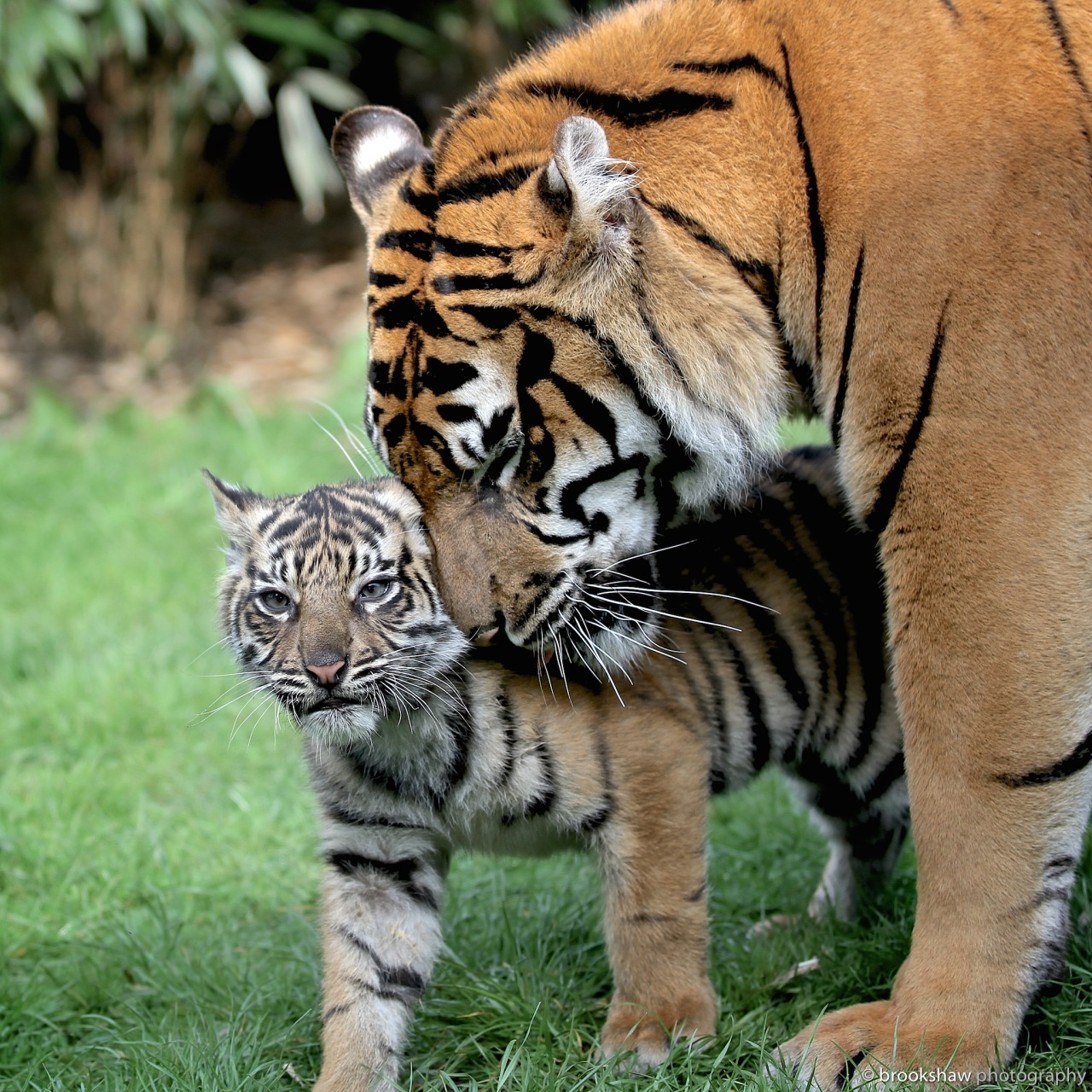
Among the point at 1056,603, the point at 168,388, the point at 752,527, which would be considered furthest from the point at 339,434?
the point at 1056,603

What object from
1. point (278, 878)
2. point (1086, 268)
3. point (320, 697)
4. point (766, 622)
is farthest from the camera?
point (278, 878)

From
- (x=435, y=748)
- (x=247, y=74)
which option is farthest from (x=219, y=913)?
(x=247, y=74)

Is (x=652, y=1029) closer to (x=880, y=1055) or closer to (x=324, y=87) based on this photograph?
(x=880, y=1055)

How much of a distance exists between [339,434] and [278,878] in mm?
3280

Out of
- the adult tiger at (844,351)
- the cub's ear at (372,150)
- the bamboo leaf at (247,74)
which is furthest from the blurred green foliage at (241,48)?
the adult tiger at (844,351)

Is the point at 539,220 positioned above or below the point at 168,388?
above

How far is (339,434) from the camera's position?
21.6ft

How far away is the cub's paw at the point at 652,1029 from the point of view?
102 inches

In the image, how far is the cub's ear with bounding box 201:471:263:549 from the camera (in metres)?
2.76

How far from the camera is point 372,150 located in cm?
300

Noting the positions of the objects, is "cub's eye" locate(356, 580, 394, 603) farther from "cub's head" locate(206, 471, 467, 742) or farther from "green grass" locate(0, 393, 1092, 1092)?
"green grass" locate(0, 393, 1092, 1092)

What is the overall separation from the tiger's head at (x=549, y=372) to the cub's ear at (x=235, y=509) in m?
0.30

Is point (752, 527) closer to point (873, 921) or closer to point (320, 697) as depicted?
point (873, 921)

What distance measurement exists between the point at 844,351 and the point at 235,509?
121cm
